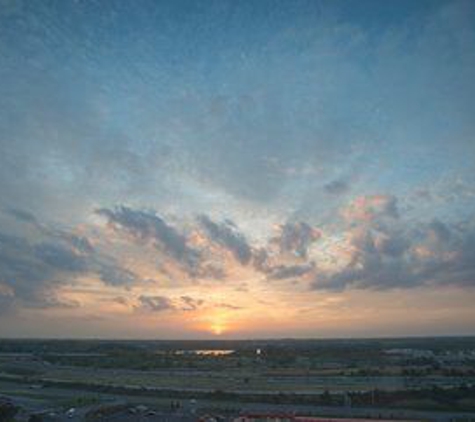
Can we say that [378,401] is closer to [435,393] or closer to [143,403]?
[435,393]

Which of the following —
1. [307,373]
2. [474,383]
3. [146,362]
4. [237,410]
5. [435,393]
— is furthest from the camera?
A: [146,362]

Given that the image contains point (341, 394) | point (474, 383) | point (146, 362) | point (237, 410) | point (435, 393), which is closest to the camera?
point (237, 410)

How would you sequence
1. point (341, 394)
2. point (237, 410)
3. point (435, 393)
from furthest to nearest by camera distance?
point (341, 394), point (435, 393), point (237, 410)

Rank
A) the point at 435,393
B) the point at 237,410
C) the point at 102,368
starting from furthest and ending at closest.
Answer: the point at 102,368 → the point at 435,393 → the point at 237,410

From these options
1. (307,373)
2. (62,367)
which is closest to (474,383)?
(307,373)

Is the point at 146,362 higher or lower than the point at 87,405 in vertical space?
higher

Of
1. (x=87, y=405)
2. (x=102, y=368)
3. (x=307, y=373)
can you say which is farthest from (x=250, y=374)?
(x=87, y=405)

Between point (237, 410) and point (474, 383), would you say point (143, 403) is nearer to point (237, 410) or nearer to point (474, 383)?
point (237, 410)

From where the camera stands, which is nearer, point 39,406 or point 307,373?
point 39,406

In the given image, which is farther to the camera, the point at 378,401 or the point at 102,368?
the point at 102,368
